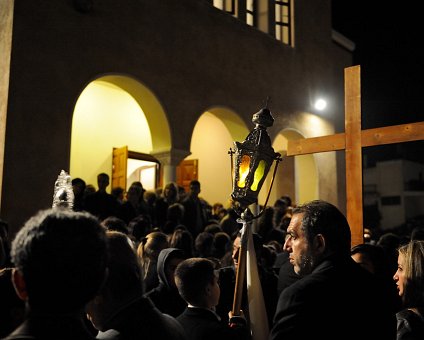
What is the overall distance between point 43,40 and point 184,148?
12.7 ft

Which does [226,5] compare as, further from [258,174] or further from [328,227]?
[328,227]

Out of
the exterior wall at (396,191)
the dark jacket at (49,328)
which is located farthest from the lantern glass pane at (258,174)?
the exterior wall at (396,191)

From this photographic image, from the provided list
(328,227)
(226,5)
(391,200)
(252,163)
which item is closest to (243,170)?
(252,163)

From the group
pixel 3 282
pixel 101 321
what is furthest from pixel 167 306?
pixel 101 321

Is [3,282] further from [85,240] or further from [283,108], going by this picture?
[283,108]

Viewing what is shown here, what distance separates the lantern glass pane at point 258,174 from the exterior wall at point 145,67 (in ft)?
20.1

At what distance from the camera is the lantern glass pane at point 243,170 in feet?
12.5

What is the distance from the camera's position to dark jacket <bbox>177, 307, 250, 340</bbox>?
311cm

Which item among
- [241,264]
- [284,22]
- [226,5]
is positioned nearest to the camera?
[241,264]

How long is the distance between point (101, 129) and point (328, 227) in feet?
41.4

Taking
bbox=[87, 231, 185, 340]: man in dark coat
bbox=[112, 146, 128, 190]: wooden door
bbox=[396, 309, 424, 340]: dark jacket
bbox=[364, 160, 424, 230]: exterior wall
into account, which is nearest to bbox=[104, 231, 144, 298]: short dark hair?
bbox=[87, 231, 185, 340]: man in dark coat

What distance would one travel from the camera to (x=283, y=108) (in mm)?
14875

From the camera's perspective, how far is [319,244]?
263 centimetres

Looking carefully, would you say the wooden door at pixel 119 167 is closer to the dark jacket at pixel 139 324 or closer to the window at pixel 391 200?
the dark jacket at pixel 139 324
